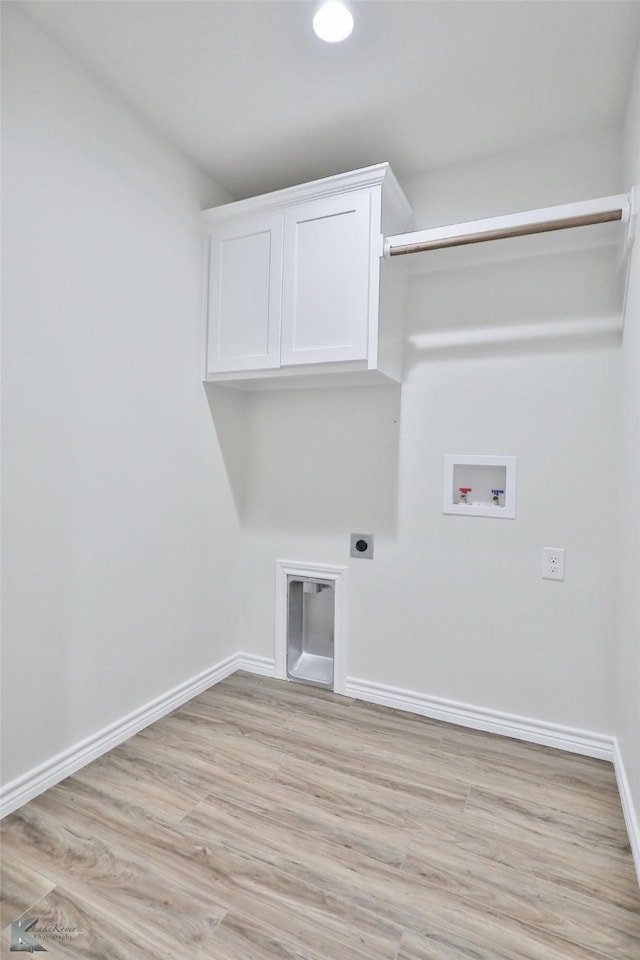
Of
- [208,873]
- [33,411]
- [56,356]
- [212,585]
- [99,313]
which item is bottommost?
[208,873]

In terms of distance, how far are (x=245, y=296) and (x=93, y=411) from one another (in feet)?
2.96

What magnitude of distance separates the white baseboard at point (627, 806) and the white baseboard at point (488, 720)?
0.09 m

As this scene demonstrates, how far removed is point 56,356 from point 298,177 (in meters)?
1.50

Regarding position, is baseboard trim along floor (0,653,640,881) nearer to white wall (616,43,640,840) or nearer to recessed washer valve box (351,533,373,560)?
white wall (616,43,640,840)

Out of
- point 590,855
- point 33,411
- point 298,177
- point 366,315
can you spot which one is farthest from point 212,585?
point 298,177

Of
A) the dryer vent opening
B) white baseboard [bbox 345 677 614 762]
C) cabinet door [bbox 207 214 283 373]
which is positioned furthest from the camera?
the dryer vent opening

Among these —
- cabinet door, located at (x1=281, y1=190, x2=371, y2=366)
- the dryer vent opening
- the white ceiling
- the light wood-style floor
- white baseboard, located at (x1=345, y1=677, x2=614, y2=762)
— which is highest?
the white ceiling

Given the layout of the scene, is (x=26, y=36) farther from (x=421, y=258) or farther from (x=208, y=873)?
(x=208, y=873)

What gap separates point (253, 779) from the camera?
6.06 feet

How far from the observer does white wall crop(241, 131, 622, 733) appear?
6.72ft

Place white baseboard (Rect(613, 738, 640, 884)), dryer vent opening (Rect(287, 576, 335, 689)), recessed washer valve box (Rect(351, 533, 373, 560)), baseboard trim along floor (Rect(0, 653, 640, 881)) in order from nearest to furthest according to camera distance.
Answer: white baseboard (Rect(613, 738, 640, 884)), baseboard trim along floor (Rect(0, 653, 640, 881)), recessed washer valve box (Rect(351, 533, 373, 560)), dryer vent opening (Rect(287, 576, 335, 689))

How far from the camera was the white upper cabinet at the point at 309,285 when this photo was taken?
2.08 m
